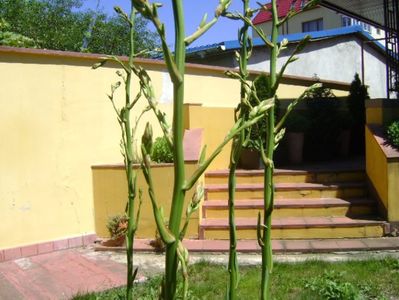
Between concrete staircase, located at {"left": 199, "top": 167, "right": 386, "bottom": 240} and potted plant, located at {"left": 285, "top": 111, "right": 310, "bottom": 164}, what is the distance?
1198 millimetres

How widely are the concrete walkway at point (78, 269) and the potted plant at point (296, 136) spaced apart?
3.47 m

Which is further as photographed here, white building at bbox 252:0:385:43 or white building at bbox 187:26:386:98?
white building at bbox 252:0:385:43

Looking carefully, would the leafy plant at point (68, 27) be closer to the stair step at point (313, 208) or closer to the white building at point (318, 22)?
the white building at point (318, 22)

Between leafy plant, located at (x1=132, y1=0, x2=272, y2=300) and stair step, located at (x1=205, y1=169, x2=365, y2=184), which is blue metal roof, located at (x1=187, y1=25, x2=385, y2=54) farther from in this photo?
leafy plant, located at (x1=132, y1=0, x2=272, y2=300)

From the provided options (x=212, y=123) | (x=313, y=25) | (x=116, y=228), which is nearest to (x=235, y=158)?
(x=116, y=228)

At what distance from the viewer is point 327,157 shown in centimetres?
962

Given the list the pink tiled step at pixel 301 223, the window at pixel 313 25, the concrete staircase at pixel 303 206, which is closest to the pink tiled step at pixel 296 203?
the concrete staircase at pixel 303 206

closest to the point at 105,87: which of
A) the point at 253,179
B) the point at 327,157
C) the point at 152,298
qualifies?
the point at 253,179

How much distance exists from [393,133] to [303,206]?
1529mm

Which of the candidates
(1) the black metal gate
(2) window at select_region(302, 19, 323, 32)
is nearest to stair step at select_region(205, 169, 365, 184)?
(1) the black metal gate

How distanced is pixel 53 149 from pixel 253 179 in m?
3.02

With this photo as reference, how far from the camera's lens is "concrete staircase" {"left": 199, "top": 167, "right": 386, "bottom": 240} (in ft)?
20.5

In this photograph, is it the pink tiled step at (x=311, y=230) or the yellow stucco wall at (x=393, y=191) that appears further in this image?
the pink tiled step at (x=311, y=230)

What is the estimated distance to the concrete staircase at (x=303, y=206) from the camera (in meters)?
6.24
